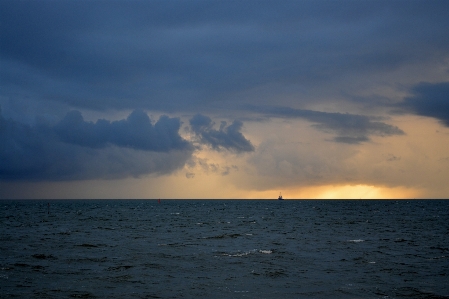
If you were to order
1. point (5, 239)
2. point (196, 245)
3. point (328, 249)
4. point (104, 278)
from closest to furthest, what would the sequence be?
point (104, 278)
point (328, 249)
point (196, 245)
point (5, 239)

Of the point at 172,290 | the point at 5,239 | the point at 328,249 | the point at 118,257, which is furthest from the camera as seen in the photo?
the point at 5,239

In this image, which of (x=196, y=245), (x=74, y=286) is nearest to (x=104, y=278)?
(x=74, y=286)

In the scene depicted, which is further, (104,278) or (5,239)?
(5,239)

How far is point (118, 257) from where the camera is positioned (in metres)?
37.8

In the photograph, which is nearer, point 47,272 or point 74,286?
point 74,286

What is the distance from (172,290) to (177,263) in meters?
9.38

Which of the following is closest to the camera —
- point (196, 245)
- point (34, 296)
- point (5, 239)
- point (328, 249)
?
point (34, 296)

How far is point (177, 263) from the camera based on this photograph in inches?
1387

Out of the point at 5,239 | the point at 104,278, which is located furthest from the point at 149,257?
the point at 5,239

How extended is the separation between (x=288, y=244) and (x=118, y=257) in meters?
20.6

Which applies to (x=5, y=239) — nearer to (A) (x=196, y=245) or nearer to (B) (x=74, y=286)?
(A) (x=196, y=245)

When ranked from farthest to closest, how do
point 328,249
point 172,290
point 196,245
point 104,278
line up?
point 196,245 < point 328,249 < point 104,278 < point 172,290

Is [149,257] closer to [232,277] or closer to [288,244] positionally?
[232,277]

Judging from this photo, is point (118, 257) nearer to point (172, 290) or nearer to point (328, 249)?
point (172, 290)
